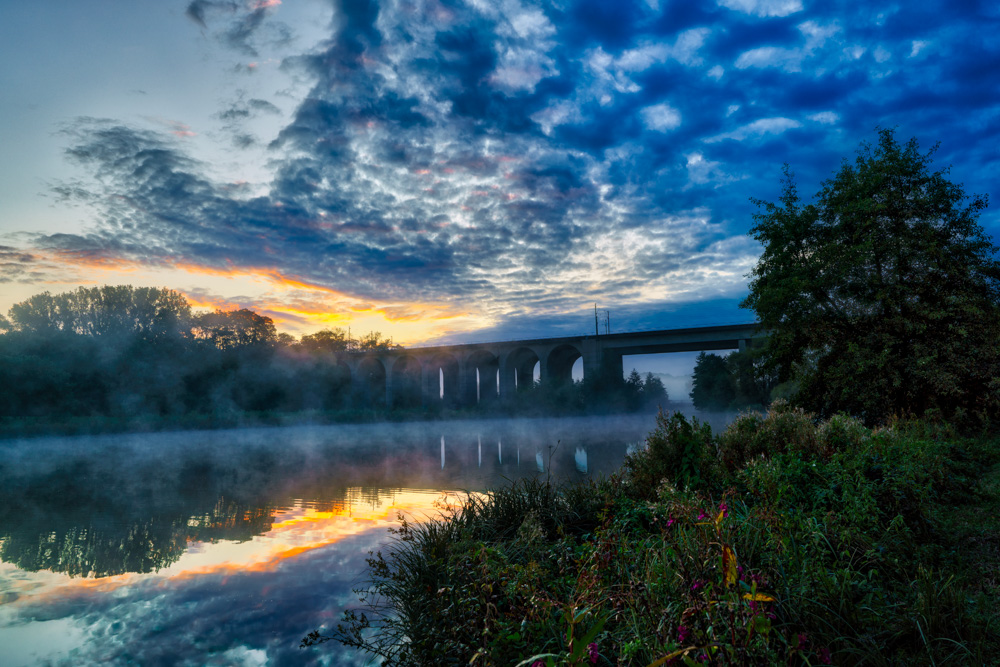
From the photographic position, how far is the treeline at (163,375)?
4062cm

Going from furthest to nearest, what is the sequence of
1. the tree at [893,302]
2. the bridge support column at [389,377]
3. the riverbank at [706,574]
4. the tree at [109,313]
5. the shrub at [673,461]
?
the bridge support column at [389,377] < the tree at [109,313] < the tree at [893,302] < the shrub at [673,461] < the riverbank at [706,574]

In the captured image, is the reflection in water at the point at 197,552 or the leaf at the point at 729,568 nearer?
the leaf at the point at 729,568

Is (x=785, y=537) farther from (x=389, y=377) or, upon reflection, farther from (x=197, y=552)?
(x=389, y=377)

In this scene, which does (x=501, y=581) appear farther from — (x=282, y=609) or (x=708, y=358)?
(x=708, y=358)

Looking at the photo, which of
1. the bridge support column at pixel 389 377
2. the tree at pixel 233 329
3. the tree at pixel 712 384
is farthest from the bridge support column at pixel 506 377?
the tree at pixel 233 329

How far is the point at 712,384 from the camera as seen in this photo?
6016cm

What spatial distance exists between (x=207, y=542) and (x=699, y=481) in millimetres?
7915

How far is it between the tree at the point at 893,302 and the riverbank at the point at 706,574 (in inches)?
332

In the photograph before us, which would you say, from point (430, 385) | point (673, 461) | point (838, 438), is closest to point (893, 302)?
point (838, 438)

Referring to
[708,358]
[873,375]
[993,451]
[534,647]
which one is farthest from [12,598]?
[708,358]

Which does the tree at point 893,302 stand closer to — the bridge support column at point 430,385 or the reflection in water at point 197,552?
the reflection in water at point 197,552

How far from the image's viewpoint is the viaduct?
54094mm

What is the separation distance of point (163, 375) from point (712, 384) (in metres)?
59.3

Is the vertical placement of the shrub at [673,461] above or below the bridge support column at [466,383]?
above
